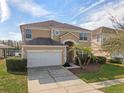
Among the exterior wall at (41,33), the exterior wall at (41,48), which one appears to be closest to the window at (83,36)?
the exterior wall at (41,33)

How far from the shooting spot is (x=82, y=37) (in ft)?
83.7

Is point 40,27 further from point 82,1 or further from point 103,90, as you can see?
point 103,90

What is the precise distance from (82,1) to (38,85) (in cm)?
977

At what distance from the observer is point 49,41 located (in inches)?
840

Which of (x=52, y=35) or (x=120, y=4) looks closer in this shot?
(x=120, y=4)

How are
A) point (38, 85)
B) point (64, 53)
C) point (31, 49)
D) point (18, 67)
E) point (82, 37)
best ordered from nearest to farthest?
point (38, 85) → point (18, 67) → point (31, 49) → point (64, 53) → point (82, 37)

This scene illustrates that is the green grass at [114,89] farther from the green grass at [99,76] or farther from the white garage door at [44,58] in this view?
the white garage door at [44,58]

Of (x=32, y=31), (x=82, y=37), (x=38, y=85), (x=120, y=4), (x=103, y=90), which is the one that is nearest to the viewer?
(x=103, y=90)

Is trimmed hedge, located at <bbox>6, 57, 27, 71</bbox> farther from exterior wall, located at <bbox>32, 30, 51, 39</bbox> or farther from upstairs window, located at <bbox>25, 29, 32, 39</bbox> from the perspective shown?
exterior wall, located at <bbox>32, 30, 51, 39</bbox>

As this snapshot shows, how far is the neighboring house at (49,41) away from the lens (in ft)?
61.0

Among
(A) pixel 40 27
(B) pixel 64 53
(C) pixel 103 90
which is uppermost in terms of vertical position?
(A) pixel 40 27

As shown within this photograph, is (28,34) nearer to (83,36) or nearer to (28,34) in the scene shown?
(28,34)

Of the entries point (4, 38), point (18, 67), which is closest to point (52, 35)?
point (18, 67)

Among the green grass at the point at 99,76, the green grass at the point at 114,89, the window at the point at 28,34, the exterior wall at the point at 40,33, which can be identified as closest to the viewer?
the green grass at the point at 114,89
